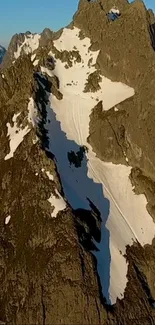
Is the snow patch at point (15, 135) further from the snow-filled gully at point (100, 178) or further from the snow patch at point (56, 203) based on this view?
the snow patch at point (56, 203)

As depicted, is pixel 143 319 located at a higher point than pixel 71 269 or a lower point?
lower

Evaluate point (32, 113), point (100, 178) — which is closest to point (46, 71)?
point (32, 113)

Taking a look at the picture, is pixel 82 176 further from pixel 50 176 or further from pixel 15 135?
pixel 15 135

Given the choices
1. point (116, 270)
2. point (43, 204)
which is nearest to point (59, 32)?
point (43, 204)

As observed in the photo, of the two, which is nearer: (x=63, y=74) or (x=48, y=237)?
(x=48, y=237)

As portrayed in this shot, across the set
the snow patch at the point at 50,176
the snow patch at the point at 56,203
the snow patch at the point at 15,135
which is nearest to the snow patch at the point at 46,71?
the snow patch at the point at 15,135

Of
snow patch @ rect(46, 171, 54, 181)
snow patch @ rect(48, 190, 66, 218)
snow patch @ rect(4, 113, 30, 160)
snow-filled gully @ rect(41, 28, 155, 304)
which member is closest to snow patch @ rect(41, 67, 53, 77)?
snow-filled gully @ rect(41, 28, 155, 304)

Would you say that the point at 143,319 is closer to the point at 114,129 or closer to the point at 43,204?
the point at 43,204

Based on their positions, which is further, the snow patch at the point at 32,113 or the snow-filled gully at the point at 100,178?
the snow patch at the point at 32,113
